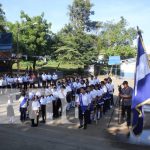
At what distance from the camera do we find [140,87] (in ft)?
34.8

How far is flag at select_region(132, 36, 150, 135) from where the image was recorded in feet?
34.5

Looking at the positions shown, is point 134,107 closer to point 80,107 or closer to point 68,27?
point 80,107

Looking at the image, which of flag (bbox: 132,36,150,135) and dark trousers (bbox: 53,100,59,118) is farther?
dark trousers (bbox: 53,100,59,118)

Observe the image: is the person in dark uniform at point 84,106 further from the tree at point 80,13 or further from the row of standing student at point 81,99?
the tree at point 80,13

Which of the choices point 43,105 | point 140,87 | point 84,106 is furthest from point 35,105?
point 140,87

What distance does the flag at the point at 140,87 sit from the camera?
34.5 ft

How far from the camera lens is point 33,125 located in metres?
15.7

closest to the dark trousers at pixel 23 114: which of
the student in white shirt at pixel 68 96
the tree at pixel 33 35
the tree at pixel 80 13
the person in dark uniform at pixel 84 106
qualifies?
the person in dark uniform at pixel 84 106

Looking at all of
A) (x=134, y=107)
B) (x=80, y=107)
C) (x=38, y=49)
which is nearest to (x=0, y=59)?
(x=38, y=49)

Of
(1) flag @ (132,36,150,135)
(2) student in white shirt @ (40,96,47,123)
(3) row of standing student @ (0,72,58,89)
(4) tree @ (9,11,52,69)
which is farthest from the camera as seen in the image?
(4) tree @ (9,11,52,69)

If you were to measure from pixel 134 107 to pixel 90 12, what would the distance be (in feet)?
213

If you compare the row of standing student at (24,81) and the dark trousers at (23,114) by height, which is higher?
the row of standing student at (24,81)

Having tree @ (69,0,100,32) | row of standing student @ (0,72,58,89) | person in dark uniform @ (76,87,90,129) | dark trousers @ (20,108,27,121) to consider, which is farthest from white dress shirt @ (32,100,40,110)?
tree @ (69,0,100,32)

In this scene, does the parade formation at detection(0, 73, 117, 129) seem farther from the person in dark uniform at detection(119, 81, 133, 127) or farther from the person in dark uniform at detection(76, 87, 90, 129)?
the person in dark uniform at detection(119, 81, 133, 127)
